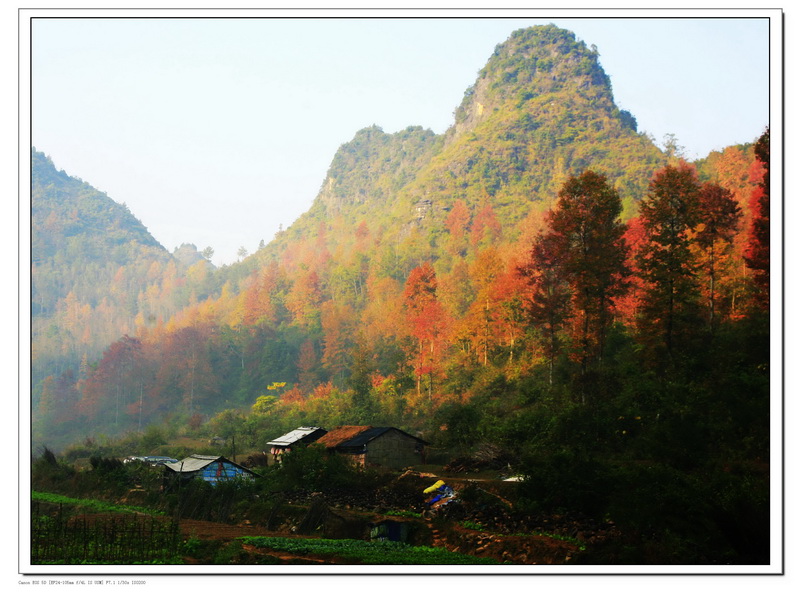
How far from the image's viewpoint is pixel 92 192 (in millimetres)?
63438

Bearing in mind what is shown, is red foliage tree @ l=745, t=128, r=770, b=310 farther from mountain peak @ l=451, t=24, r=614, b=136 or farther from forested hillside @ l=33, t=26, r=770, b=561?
mountain peak @ l=451, t=24, r=614, b=136

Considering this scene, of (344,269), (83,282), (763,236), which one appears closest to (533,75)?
(344,269)

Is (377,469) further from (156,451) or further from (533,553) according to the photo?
(156,451)

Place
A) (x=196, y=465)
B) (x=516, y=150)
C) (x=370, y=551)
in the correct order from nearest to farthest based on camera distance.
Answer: (x=370, y=551) < (x=196, y=465) < (x=516, y=150)

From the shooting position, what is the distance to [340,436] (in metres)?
20.7

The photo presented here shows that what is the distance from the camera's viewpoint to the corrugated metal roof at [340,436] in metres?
20.1

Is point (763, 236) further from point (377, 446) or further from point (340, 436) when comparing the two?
point (340, 436)

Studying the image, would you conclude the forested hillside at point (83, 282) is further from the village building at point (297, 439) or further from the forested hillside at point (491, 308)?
the village building at point (297, 439)

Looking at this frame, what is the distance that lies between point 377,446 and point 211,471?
431 centimetres

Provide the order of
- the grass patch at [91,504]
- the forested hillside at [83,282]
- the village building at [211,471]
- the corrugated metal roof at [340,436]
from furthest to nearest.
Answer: the forested hillside at [83,282], the corrugated metal roof at [340,436], the village building at [211,471], the grass patch at [91,504]

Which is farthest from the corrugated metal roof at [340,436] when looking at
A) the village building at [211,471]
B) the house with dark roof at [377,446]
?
the village building at [211,471]

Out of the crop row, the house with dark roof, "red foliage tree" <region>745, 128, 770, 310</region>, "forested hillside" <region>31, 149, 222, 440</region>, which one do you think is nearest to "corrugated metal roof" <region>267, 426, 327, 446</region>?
the house with dark roof

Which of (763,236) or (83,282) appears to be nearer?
(763,236)

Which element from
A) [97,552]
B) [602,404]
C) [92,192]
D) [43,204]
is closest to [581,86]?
[92,192]
